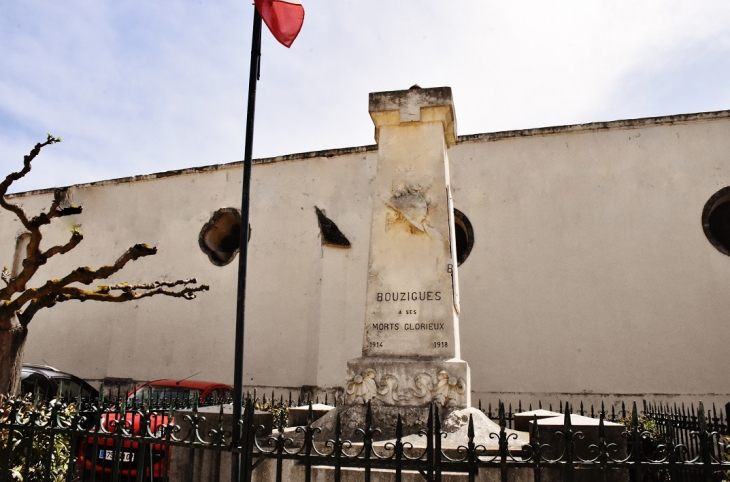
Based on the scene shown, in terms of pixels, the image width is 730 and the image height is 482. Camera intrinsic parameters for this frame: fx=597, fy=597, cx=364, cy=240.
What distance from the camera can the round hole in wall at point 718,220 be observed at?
11602mm

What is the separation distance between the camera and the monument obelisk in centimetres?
494

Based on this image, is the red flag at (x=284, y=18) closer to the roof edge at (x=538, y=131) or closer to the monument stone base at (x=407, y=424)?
the monument stone base at (x=407, y=424)

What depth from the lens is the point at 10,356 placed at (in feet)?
20.5

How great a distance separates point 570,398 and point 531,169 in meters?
4.75

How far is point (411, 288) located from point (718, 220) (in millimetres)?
9642

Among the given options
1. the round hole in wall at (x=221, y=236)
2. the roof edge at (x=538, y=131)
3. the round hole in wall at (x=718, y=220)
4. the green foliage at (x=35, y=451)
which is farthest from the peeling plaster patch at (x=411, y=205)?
the round hole in wall at (x=221, y=236)

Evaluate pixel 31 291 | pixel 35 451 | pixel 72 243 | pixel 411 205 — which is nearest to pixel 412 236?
pixel 411 205

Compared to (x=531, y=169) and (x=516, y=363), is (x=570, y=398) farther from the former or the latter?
(x=531, y=169)

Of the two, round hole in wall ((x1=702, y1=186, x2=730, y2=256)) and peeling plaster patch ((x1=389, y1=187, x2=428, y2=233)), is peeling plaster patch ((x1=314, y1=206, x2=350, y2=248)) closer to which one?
peeling plaster patch ((x1=389, y1=187, x2=428, y2=233))

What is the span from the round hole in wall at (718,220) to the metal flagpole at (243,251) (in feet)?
34.8

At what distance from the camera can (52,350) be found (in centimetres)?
1530

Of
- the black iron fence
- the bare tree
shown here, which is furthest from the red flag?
the bare tree

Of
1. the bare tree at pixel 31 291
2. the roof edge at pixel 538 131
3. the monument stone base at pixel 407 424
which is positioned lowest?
the monument stone base at pixel 407 424

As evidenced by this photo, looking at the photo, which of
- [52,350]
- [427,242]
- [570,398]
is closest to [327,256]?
[570,398]
